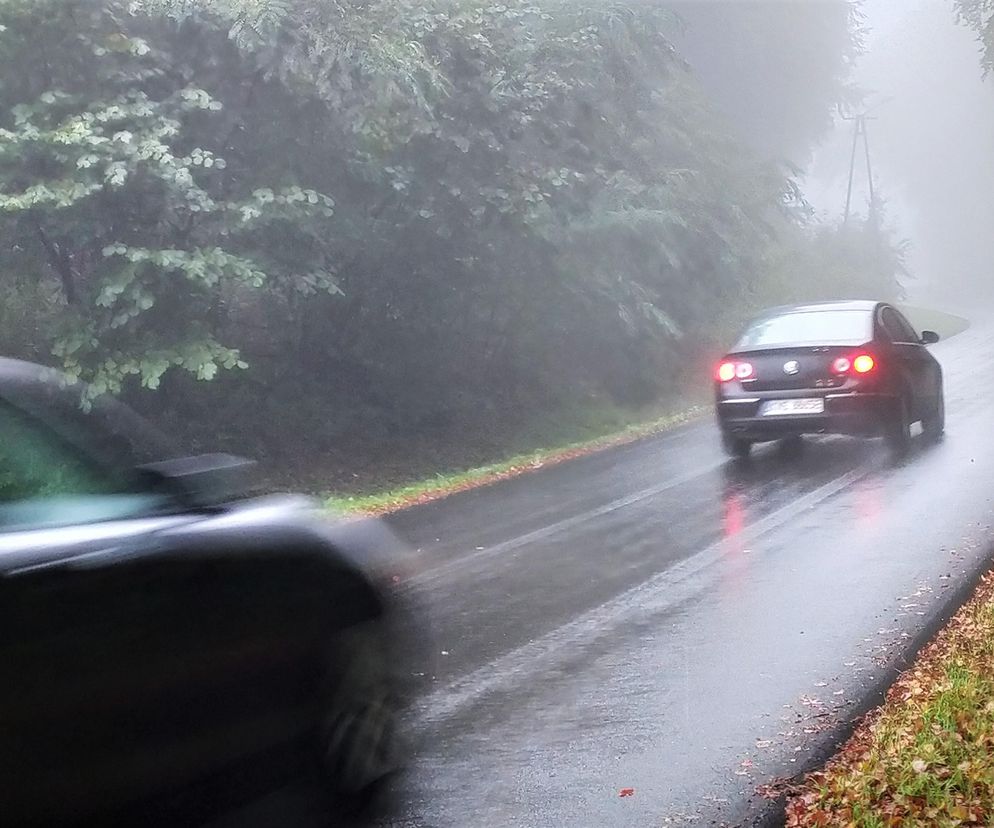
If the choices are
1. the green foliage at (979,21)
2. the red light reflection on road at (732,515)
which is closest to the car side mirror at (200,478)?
the red light reflection on road at (732,515)

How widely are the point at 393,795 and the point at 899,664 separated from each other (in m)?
2.77

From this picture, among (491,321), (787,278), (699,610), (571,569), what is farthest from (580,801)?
(787,278)

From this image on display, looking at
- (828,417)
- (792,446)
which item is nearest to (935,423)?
(792,446)

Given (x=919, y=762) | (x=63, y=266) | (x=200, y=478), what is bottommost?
(x=919, y=762)

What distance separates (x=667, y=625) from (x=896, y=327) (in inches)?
321

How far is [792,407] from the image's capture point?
1298 cm

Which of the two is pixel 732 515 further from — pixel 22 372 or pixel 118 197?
pixel 22 372

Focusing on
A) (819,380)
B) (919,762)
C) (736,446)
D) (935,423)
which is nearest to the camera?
(919,762)

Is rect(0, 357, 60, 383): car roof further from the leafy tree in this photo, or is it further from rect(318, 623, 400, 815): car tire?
the leafy tree

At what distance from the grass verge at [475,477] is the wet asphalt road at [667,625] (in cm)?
68

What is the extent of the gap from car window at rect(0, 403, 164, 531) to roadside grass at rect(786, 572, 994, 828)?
2.56 m

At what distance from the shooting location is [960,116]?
267 ft

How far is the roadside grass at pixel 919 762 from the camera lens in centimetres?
439

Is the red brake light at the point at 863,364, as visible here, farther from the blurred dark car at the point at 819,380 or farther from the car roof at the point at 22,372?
the car roof at the point at 22,372
